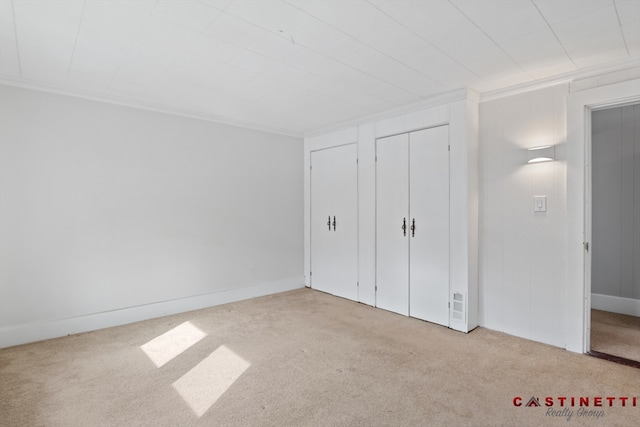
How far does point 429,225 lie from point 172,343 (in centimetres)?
291

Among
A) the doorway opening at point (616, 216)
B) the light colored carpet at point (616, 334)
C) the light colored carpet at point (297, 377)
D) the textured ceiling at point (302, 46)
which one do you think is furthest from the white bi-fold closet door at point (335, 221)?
the doorway opening at point (616, 216)

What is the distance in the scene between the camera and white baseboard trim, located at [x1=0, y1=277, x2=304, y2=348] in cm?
→ 305

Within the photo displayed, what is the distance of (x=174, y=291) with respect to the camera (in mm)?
3961

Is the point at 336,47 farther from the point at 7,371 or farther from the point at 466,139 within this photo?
the point at 7,371

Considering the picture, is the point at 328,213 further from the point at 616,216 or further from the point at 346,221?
the point at 616,216

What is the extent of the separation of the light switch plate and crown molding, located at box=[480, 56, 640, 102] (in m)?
1.04

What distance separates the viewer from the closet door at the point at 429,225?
3.51 m

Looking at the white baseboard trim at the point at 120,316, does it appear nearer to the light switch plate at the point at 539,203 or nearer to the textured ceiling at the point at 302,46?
the textured ceiling at the point at 302,46

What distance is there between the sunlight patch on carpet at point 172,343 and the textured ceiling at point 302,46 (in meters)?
2.50

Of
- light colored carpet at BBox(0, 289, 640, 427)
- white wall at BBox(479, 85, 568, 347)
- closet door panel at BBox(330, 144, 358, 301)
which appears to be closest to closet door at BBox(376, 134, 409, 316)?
closet door panel at BBox(330, 144, 358, 301)

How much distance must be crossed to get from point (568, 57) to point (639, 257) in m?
2.80

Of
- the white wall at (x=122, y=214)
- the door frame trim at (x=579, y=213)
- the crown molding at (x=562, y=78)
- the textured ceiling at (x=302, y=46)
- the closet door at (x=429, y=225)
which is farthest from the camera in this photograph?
the closet door at (x=429, y=225)

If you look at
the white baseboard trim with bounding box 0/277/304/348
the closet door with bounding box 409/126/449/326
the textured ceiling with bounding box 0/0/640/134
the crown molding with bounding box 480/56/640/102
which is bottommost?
the white baseboard trim with bounding box 0/277/304/348

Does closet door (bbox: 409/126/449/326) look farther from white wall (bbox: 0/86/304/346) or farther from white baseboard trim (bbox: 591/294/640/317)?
white baseboard trim (bbox: 591/294/640/317)
